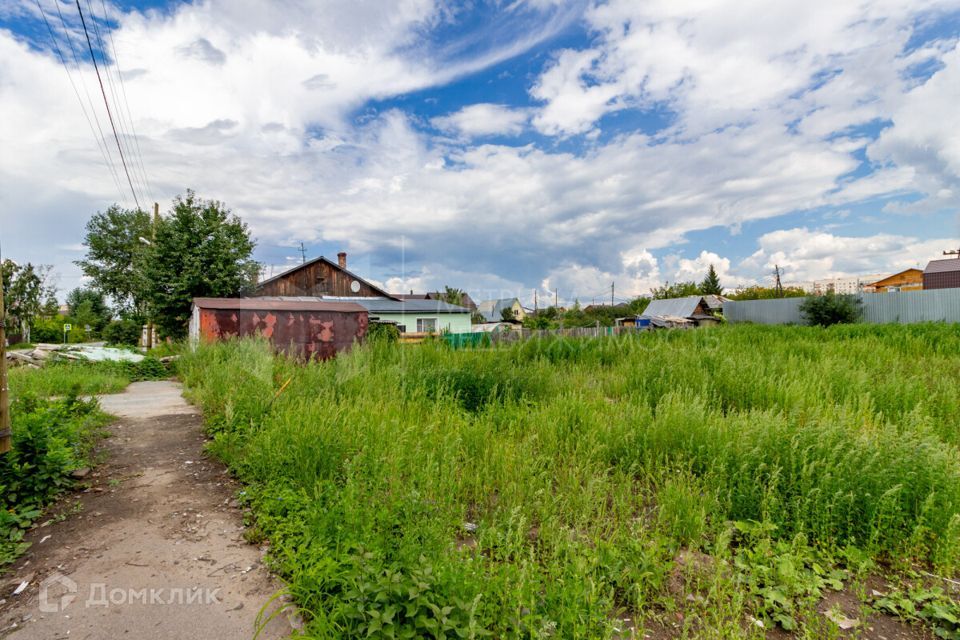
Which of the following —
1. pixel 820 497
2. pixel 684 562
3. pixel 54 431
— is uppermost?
pixel 54 431

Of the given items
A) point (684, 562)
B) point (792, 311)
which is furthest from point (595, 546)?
point (792, 311)

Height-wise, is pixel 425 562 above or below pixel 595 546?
above

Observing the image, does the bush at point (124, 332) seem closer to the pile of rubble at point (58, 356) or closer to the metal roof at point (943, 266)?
the pile of rubble at point (58, 356)

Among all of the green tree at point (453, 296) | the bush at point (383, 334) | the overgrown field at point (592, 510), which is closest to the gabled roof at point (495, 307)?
the green tree at point (453, 296)

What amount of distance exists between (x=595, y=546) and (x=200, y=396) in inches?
212

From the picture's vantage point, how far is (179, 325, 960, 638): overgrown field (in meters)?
1.76

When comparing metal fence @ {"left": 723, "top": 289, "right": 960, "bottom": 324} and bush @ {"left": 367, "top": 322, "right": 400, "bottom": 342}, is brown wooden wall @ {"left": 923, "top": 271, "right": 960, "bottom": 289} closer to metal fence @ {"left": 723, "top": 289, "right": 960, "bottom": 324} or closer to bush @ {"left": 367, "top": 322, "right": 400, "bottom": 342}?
metal fence @ {"left": 723, "top": 289, "right": 960, "bottom": 324}

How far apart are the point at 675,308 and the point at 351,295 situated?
91.6ft

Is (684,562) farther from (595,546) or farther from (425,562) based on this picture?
(425,562)

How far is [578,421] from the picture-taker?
13.7 ft

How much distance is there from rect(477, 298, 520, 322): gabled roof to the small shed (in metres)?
45.2

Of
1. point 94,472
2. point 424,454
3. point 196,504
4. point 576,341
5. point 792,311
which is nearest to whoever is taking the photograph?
point 196,504

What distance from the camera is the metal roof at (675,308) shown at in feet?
120

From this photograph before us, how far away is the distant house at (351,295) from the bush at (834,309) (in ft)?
59.3
